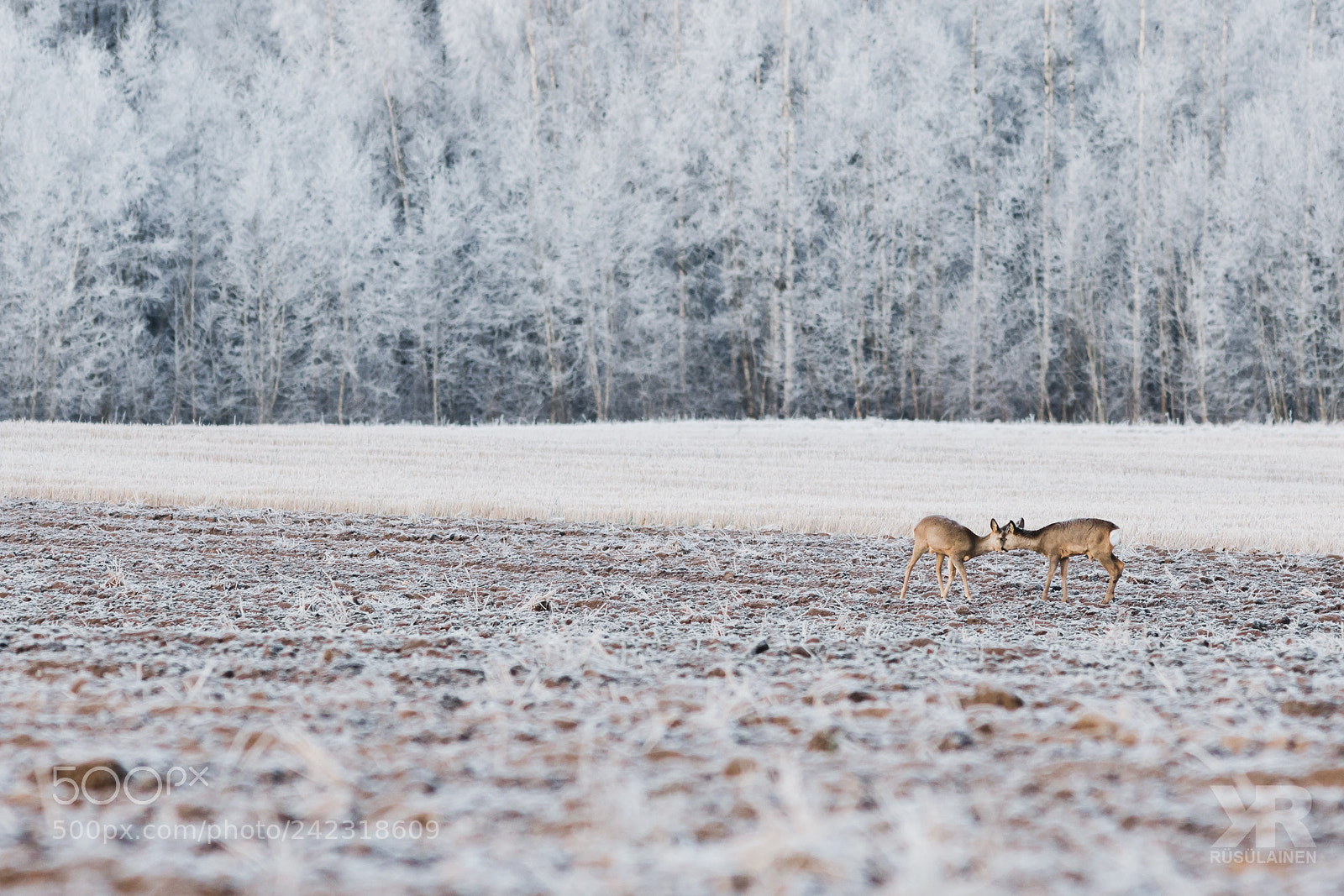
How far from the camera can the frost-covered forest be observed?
1471 inches

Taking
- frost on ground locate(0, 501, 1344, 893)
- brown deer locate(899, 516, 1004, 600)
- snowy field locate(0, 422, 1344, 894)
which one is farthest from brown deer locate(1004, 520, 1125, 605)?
frost on ground locate(0, 501, 1344, 893)

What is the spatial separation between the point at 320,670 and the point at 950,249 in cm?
4068

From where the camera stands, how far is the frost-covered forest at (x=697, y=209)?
123 ft

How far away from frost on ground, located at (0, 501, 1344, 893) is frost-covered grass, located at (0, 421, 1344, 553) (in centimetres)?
782

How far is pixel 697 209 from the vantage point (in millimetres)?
42844

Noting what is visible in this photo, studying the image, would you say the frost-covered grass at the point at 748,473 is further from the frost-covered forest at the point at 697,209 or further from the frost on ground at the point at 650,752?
the frost-covered forest at the point at 697,209

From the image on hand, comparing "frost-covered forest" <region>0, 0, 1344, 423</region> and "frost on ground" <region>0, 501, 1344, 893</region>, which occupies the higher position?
"frost-covered forest" <region>0, 0, 1344, 423</region>

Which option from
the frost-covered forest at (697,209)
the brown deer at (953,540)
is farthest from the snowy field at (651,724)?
the frost-covered forest at (697,209)

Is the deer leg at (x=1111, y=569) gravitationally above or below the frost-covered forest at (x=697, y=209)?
below

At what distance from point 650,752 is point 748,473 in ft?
62.2

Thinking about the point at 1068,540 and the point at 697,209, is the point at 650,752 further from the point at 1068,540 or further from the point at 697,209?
the point at 697,209

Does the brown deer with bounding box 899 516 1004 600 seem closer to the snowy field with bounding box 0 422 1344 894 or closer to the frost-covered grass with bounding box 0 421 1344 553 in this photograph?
the snowy field with bounding box 0 422 1344 894

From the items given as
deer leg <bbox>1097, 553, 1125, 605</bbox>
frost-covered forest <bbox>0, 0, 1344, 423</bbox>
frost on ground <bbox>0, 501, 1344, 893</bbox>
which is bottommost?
deer leg <bbox>1097, 553, 1125, 605</bbox>

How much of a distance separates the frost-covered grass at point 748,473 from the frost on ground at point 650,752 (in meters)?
7.82
